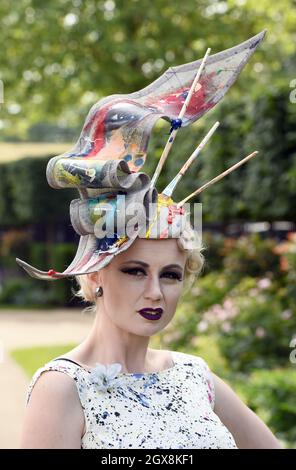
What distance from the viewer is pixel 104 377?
2.04 meters

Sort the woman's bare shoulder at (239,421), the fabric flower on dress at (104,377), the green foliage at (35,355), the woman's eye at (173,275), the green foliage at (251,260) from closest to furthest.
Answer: the fabric flower on dress at (104,377) < the woman's eye at (173,275) < the woman's bare shoulder at (239,421) < the green foliage at (35,355) < the green foliage at (251,260)

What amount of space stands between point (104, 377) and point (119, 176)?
476 mm

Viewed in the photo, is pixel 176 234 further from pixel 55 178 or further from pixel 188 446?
pixel 188 446

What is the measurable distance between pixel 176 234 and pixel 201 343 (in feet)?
21.9

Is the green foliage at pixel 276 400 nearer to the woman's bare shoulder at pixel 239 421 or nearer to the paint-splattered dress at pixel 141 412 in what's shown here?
the woman's bare shoulder at pixel 239 421

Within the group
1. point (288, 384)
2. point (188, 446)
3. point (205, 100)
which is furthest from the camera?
point (288, 384)

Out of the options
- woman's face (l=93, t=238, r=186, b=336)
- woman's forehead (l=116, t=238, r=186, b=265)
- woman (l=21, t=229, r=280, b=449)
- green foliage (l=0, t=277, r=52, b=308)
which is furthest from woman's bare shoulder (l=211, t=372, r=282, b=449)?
green foliage (l=0, t=277, r=52, b=308)

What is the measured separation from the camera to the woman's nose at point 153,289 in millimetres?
2104

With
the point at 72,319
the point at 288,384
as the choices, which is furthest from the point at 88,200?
the point at 72,319

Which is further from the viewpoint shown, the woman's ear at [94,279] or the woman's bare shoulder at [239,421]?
the woman's bare shoulder at [239,421]

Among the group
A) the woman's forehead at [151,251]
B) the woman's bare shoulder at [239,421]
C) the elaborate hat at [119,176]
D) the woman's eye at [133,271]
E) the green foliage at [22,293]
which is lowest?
the green foliage at [22,293]

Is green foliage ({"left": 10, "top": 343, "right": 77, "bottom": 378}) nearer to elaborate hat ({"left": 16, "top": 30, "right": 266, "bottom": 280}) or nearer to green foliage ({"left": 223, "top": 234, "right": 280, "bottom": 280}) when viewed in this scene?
green foliage ({"left": 223, "top": 234, "right": 280, "bottom": 280})

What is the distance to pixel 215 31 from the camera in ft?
62.0

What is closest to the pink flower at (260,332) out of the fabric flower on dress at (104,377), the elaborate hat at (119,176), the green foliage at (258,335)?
the green foliage at (258,335)
